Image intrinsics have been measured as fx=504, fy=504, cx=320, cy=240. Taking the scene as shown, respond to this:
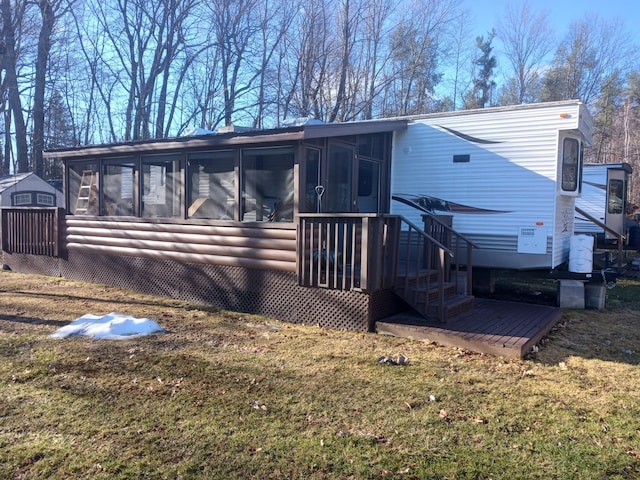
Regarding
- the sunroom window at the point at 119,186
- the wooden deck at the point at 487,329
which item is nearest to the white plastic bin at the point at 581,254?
the wooden deck at the point at 487,329

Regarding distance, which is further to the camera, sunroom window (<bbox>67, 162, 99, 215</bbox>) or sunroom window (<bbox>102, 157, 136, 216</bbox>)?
sunroom window (<bbox>67, 162, 99, 215</bbox>)

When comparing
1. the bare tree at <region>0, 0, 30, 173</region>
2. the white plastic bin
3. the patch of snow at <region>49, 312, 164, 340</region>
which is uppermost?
the bare tree at <region>0, 0, 30, 173</region>

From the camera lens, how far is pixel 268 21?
75.3 feet

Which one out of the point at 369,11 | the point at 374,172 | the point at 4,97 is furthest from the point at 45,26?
the point at 374,172

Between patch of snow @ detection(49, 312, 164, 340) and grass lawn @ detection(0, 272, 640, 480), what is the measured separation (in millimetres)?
186

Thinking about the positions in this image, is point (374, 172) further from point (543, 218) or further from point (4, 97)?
point (4, 97)

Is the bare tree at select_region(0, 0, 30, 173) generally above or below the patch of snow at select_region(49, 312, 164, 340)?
above

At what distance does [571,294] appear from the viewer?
7.72 meters

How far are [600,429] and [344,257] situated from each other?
307 centimetres

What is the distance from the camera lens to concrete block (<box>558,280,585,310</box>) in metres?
7.68

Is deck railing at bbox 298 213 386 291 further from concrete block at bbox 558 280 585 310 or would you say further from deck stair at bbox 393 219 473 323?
concrete block at bbox 558 280 585 310

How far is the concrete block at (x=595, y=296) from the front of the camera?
7.75m

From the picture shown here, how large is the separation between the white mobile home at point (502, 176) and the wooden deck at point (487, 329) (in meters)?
1.07

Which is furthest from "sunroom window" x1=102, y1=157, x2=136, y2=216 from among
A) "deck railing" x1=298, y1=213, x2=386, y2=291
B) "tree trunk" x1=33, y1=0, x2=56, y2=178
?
"tree trunk" x1=33, y1=0, x2=56, y2=178
